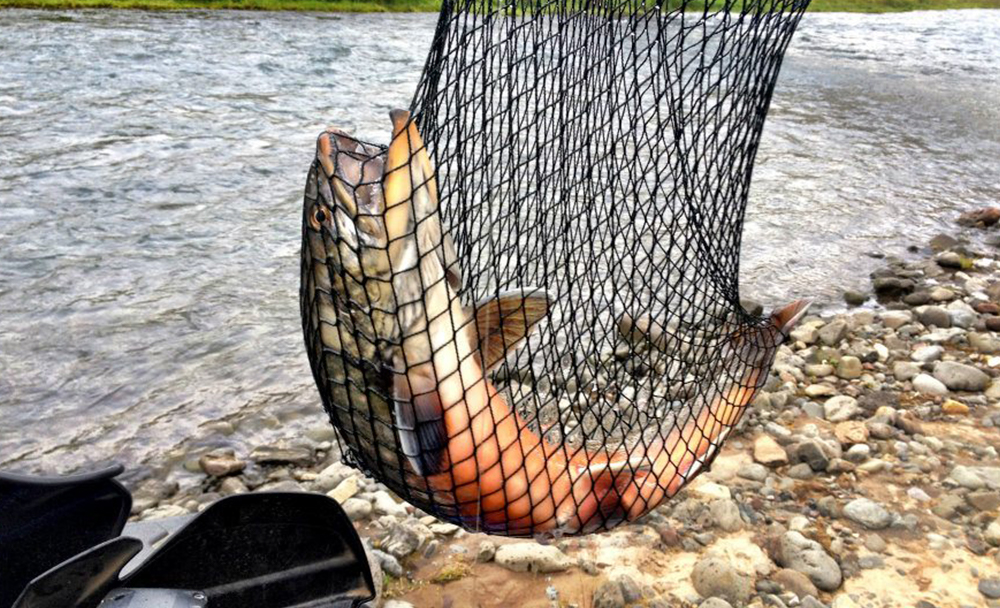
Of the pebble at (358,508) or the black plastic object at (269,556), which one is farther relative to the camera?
the pebble at (358,508)

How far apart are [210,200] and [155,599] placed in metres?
6.59

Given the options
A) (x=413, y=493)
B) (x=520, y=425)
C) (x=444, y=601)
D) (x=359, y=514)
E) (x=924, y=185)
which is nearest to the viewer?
(x=413, y=493)

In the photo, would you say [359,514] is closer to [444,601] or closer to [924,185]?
[444,601]

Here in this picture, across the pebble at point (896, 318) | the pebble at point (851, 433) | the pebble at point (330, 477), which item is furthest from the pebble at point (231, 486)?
the pebble at point (896, 318)

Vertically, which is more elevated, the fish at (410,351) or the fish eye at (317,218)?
the fish eye at (317,218)

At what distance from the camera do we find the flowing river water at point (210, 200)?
17.7 ft

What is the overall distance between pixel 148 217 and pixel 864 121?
425 inches

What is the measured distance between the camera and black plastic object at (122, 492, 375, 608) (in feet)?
8.73

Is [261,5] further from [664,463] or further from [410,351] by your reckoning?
[410,351]

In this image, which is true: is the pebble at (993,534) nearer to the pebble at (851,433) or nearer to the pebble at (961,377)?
the pebble at (851,433)

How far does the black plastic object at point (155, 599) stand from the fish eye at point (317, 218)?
3.78 feet

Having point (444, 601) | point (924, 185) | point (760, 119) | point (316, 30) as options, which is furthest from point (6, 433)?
point (316, 30)

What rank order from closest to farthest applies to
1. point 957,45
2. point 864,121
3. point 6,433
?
1. point 6,433
2. point 864,121
3. point 957,45

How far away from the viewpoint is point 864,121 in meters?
14.0
